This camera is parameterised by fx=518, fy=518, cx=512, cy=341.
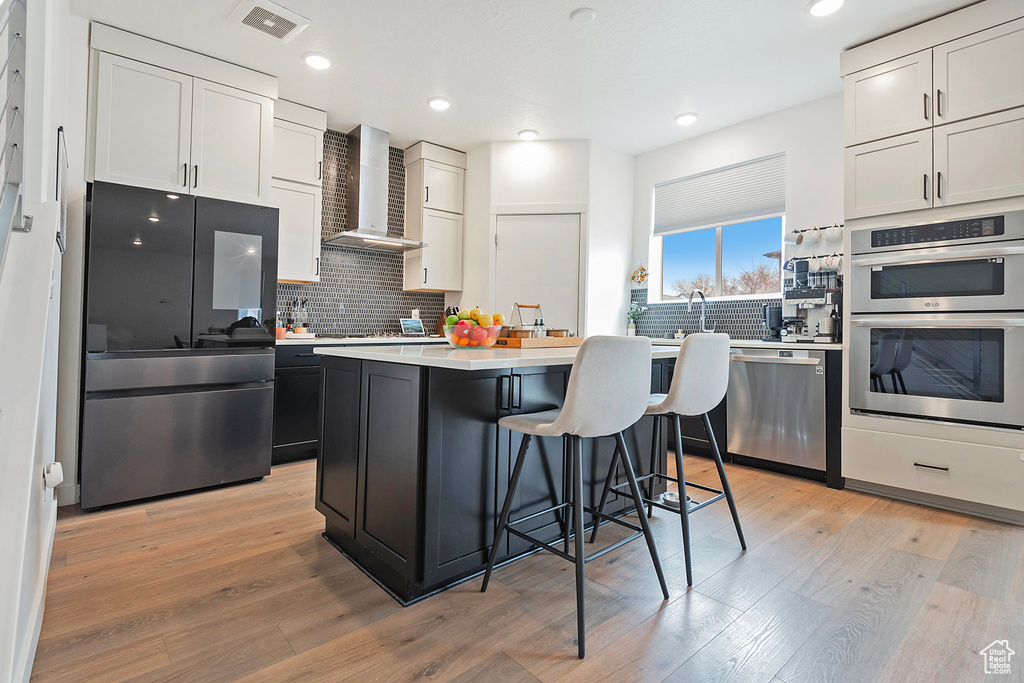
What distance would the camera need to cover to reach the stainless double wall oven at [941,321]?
2.58 meters

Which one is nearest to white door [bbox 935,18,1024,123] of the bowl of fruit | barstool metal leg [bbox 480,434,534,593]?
the bowl of fruit

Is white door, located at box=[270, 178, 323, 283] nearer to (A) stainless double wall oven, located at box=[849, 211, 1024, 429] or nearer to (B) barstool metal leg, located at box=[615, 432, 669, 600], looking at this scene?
(B) barstool metal leg, located at box=[615, 432, 669, 600]

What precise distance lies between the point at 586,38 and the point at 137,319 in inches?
117

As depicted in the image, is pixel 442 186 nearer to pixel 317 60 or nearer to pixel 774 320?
pixel 317 60

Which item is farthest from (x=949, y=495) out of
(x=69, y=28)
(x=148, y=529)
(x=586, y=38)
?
(x=69, y=28)

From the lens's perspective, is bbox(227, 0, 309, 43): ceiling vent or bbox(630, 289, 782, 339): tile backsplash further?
bbox(630, 289, 782, 339): tile backsplash

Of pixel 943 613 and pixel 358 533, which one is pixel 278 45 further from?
pixel 943 613

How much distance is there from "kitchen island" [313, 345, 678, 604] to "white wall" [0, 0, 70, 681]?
3.00ft

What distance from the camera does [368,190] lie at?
4398 mm

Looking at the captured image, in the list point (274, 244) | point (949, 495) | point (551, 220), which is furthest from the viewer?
point (551, 220)

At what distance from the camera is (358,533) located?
207 cm

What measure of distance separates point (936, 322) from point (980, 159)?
2.79ft

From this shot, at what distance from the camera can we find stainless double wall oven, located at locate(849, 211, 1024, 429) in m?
2.58

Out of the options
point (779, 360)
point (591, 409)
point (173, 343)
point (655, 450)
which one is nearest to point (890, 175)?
point (779, 360)
